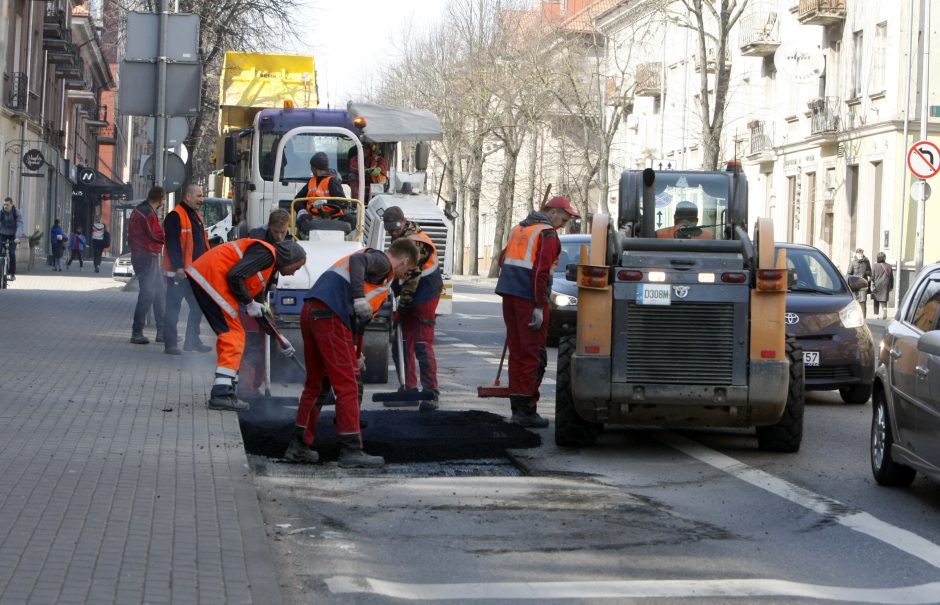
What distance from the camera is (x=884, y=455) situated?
8914 mm

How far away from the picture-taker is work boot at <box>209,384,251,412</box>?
1112 centimetres

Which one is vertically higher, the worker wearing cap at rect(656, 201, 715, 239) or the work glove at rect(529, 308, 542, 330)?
the worker wearing cap at rect(656, 201, 715, 239)

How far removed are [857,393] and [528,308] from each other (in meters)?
4.31

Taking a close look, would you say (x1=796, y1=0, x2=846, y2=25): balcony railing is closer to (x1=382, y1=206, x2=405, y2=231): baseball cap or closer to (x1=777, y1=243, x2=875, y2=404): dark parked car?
(x1=777, y1=243, x2=875, y2=404): dark parked car

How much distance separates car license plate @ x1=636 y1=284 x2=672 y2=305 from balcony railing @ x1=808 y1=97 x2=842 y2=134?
1275 inches

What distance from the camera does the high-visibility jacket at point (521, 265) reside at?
1153cm

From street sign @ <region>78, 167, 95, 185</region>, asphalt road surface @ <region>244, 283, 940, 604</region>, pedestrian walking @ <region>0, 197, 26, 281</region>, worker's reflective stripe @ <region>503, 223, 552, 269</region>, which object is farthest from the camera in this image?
street sign @ <region>78, 167, 95, 185</region>

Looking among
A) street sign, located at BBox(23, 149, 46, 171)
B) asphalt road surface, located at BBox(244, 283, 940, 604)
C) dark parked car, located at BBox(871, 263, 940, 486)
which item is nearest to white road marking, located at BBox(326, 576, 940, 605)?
asphalt road surface, located at BBox(244, 283, 940, 604)

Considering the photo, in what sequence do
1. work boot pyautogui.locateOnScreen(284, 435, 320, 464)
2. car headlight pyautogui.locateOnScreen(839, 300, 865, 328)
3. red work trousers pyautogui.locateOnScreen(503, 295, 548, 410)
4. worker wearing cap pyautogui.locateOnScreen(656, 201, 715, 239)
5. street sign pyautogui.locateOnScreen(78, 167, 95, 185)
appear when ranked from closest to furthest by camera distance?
work boot pyautogui.locateOnScreen(284, 435, 320, 464) → red work trousers pyautogui.locateOnScreen(503, 295, 548, 410) → worker wearing cap pyautogui.locateOnScreen(656, 201, 715, 239) → car headlight pyautogui.locateOnScreen(839, 300, 865, 328) → street sign pyautogui.locateOnScreen(78, 167, 95, 185)

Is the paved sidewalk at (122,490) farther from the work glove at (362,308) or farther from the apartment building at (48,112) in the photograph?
the apartment building at (48,112)

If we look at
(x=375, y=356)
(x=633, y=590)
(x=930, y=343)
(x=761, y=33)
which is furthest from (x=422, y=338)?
(x=761, y=33)

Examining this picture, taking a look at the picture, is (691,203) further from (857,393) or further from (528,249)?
(857,393)

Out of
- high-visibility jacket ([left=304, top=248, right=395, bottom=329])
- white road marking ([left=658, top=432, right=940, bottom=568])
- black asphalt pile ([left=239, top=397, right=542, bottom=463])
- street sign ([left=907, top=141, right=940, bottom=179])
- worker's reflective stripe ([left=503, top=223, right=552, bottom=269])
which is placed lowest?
white road marking ([left=658, top=432, right=940, bottom=568])

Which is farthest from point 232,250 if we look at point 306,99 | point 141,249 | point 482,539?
point 306,99
